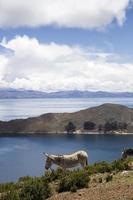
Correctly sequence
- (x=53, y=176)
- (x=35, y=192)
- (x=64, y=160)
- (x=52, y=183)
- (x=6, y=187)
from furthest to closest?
(x=64, y=160), (x=53, y=176), (x=6, y=187), (x=52, y=183), (x=35, y=192)

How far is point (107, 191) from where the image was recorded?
1678 centimetres

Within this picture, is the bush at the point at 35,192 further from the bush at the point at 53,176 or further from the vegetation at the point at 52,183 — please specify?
the bush at the point at 53,176

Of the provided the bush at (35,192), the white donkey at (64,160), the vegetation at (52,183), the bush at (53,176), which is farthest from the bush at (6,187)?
the white donkey at (64,160)

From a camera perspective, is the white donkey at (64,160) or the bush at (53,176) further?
the white donkey at (64,160)

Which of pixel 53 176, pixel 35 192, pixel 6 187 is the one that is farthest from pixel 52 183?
pixel 35 192

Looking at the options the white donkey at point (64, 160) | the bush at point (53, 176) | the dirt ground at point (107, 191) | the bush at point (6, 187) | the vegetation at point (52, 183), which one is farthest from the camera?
the white donkey at point (64, 160)

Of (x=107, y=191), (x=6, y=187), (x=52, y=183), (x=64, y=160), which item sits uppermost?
(x=64, y=160)

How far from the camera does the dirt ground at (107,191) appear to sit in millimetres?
15977

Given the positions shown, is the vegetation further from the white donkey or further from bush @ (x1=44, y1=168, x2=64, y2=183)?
the white donkey

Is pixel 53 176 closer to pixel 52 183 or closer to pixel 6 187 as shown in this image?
pixel 52 183

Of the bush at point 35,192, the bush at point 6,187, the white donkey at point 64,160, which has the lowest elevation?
the bush at point 6,187

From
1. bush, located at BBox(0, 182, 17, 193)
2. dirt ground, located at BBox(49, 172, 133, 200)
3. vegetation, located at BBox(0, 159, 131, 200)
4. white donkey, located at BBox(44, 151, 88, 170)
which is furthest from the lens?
white donkey, located at BBox(44, 151, 88, 170)

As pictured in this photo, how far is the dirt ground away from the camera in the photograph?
16.0 meters

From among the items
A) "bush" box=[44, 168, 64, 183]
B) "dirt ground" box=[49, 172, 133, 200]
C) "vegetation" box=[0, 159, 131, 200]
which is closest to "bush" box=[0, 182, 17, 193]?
"vegetation" box=[0, 159, 131, 200]
